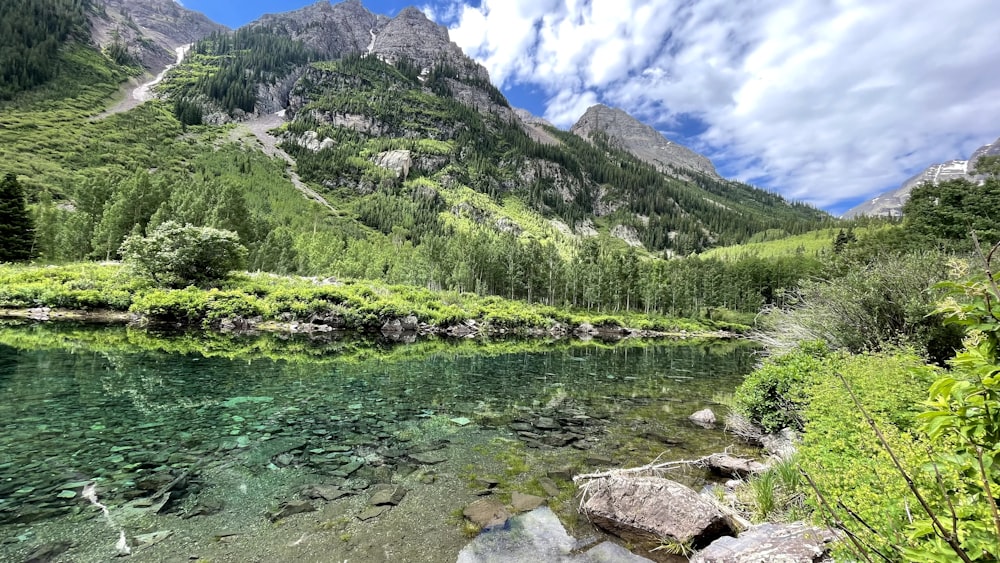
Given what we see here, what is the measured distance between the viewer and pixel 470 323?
58.3 m

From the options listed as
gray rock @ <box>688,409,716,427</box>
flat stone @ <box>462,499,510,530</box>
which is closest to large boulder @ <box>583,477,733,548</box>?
flat stone @ <box>462,499,510,530</box>

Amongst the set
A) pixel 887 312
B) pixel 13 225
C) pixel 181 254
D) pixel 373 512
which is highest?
pixel 13 225

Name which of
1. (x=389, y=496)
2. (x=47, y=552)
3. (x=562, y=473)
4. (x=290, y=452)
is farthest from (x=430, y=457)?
(x=47, y=552)

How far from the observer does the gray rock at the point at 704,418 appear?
16.2 m

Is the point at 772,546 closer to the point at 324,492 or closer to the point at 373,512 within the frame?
the point at 373,512

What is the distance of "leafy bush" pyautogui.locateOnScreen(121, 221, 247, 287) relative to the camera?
42250mm

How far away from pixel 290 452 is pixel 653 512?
9263mm

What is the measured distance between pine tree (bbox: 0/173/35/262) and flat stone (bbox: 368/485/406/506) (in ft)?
228

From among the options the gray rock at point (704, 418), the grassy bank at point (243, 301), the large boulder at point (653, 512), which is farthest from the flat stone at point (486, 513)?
the grassy bank at point (243, 301)

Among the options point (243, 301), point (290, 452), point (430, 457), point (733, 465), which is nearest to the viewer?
point (733, 465)

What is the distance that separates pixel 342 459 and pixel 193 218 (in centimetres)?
6917

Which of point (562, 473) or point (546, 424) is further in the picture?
point (546, 424)

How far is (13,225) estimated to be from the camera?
50938mm

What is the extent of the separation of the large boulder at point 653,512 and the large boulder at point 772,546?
659 millimetres
